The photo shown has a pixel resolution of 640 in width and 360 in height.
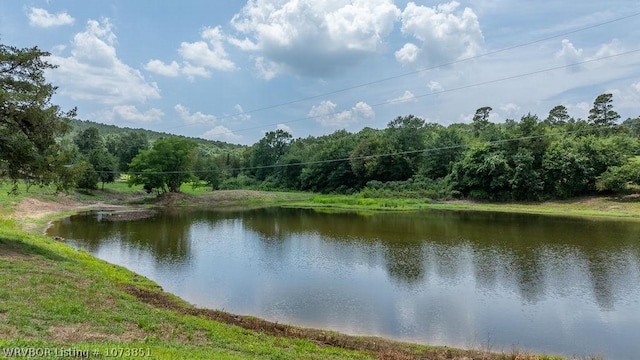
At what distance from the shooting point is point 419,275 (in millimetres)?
22312

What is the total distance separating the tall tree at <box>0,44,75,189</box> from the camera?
17141mm

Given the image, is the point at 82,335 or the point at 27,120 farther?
the point at 27,120

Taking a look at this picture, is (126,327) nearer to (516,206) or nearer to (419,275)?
(419,275)

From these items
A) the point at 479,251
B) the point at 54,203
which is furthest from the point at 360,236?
the point at 54,203

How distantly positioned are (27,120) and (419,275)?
795 inches

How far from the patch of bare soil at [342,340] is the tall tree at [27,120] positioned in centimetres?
766

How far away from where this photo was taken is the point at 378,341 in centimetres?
1320

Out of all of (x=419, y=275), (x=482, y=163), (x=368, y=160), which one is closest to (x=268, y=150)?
(x=368, y=160)

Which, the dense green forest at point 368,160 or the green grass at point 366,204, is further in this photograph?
the green grass at point 366,204

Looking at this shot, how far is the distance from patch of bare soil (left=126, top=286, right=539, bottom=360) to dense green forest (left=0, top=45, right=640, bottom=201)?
28.5 ft

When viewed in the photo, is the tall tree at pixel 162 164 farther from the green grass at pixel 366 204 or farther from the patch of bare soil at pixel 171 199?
the green grass at pixel 366 204

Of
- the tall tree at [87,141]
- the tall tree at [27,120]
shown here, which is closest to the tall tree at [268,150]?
the tall tree at [87,141]

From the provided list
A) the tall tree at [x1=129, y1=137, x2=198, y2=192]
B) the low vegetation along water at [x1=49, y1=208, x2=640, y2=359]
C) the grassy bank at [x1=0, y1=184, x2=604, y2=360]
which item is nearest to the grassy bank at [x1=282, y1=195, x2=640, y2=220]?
the low vegetation along water at [x1=49, y1=208, x2=640, y2=359]

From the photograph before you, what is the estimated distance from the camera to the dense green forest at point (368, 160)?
1808 centimetres
